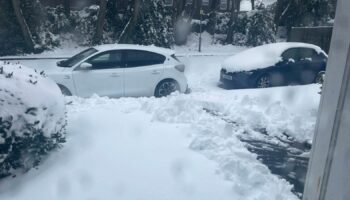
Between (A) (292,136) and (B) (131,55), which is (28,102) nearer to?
(A) (292,136)

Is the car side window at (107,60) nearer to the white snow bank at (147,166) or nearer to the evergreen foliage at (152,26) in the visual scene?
the white snow bank at (147,166)

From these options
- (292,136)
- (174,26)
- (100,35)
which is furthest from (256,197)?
(174,26)

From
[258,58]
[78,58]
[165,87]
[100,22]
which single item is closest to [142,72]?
[165,87]

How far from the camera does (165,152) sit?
4.33m

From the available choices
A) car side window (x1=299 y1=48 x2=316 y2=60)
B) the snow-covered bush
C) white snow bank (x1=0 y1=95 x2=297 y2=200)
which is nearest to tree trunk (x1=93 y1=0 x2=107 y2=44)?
car side window (x1=299 y1=48 x2=316 y2=60)

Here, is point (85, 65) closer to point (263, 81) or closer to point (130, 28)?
point (263, 81)

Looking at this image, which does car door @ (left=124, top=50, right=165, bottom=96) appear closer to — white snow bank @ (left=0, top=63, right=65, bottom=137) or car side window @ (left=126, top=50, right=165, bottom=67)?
car side window @ (left=126, top=50, right=165, bottom=67)

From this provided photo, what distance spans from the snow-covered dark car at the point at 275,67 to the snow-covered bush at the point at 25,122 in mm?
7672

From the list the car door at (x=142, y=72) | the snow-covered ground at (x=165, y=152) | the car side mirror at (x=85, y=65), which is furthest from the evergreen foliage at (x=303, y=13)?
the car side mirror at (x=85, y=65)

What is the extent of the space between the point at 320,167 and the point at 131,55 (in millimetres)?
7797

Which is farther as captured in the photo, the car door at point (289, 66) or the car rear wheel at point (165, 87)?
the car door at point (289, 66)

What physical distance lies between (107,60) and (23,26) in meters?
10.7

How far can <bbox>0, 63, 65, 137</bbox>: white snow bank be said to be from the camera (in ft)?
12.3

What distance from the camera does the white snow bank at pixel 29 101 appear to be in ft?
12.3
